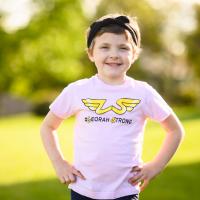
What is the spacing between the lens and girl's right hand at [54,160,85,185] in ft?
11.5

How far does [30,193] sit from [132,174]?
4814 mm

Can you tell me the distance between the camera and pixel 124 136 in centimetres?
348

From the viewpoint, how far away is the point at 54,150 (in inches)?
143

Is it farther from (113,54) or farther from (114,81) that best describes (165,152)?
(113,54)

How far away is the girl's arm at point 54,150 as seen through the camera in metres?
3.54

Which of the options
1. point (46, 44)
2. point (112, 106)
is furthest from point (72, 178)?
point (46, 44)

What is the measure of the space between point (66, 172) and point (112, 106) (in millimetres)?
505

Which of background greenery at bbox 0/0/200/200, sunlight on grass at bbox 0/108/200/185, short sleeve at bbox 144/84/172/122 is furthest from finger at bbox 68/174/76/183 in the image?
sunlight on grass at bbox 0/108/200/185

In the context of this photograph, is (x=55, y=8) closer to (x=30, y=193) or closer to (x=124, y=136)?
(x=30, y=193)

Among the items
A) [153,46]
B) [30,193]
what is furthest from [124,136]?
[153,46]

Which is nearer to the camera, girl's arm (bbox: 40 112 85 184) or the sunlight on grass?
girl's arm (bbox: 40 112 85 184)

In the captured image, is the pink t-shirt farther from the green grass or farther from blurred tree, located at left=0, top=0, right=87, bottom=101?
blurred tree, located at left=0, top=0, right=87, bottom=101

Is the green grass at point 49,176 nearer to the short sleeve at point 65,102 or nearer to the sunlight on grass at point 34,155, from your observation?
the sunlight on grass at point 34,155

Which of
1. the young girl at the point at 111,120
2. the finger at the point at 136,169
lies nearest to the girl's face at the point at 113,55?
the young girl at the point at 111,120
